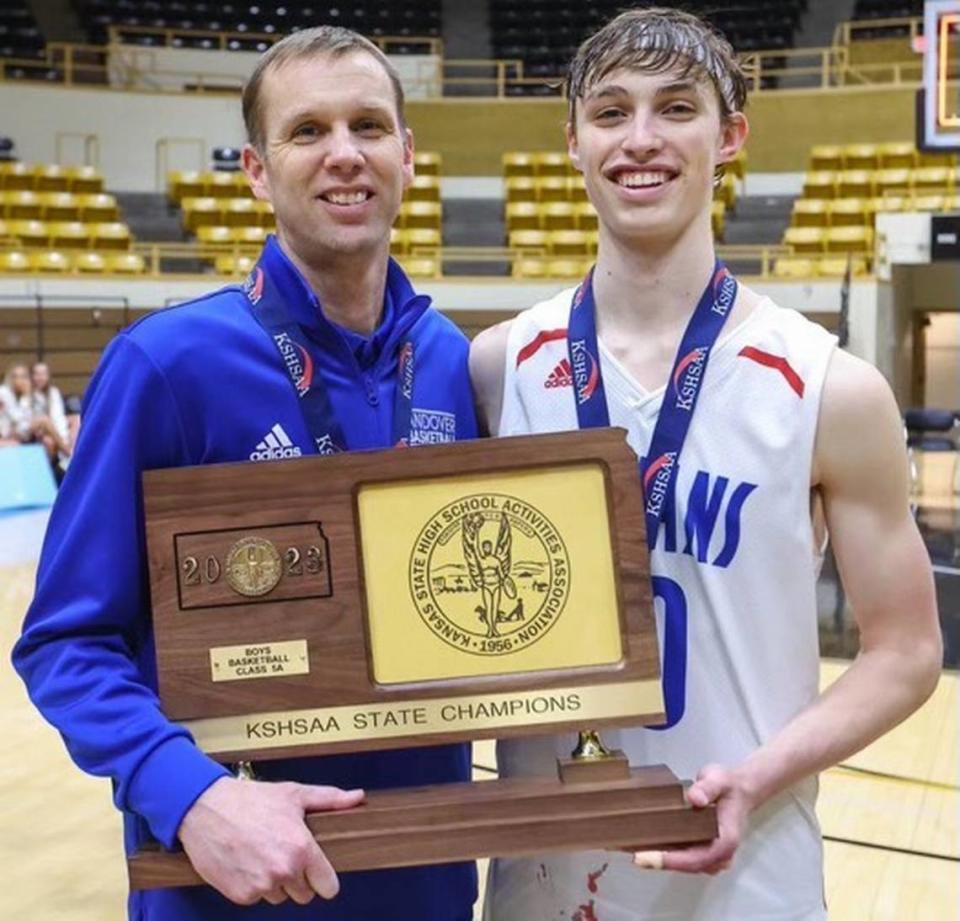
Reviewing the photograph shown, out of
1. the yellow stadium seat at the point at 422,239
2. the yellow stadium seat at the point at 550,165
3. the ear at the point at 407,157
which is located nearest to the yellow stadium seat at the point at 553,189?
the yellow stadium seat at the point at 550,165

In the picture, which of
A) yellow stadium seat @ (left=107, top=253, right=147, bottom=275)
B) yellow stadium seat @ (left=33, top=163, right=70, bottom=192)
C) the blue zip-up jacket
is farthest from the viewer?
yellow stadium seat @ (left=33, top=163, right=70, bottom=192)

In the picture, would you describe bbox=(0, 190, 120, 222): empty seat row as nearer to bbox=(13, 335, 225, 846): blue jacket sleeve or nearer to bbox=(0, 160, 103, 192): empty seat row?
bbox=(0, 160, 103, 192): empty seat row

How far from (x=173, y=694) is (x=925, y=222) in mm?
11922

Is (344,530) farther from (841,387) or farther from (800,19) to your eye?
(800,19)

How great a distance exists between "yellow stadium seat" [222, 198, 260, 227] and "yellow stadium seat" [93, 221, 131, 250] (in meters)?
1.22

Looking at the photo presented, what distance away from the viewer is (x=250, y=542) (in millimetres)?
1273

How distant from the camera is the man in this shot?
1.20m

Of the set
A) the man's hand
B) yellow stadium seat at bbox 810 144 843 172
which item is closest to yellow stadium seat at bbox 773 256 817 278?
yellow stadium seat at bbox 810 144 843 172

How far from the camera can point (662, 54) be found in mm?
1417

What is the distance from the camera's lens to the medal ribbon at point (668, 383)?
Answer: 4.60 feet

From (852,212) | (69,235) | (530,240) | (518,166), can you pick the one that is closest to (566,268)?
(530,240)

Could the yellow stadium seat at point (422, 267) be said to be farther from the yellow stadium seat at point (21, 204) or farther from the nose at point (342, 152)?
the nose at point (342, 152)

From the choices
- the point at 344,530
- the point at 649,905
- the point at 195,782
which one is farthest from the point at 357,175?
the point at 649,905

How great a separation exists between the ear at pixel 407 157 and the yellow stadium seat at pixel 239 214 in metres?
13.1
